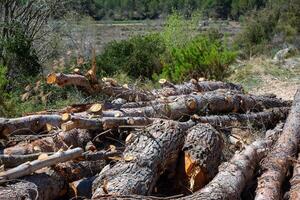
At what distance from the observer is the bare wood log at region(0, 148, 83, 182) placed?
4779mm

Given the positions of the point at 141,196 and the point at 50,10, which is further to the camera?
the point at 50,10

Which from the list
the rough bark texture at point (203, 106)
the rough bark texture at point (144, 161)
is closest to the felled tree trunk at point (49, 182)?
the rough bark texture at point (144, 161)

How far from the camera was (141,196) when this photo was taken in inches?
181

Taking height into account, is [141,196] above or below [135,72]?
above

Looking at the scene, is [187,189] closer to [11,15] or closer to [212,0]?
[11,15]

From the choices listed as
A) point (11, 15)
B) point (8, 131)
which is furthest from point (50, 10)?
point (8, 131)

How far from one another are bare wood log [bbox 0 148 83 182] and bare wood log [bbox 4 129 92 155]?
0.54 m

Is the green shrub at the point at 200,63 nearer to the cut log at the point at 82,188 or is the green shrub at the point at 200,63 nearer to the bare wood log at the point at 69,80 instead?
the bare wood log at the point at 69,80

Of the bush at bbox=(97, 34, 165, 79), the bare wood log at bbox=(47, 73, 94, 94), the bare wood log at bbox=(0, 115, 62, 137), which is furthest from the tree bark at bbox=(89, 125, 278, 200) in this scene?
the bush at bbox=(97, 34, 165, 79)

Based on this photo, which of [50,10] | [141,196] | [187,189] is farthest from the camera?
[50,10]

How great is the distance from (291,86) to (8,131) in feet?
28.5

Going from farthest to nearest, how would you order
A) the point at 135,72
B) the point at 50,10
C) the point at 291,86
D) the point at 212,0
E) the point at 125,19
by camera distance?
the point at 125,19 → the point at 212,0 → the point at 50,10 → the point at 135,72 → the point at 291,86

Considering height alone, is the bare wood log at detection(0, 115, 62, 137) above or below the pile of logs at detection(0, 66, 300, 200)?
above

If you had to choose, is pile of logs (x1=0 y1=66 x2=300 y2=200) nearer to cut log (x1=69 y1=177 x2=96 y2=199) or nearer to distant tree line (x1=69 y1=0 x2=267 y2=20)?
cut log (x1=69 y1=177 x2=96 y2=199)
